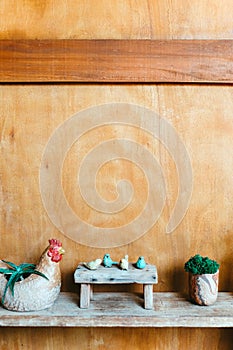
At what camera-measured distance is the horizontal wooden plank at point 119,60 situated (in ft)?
4.10

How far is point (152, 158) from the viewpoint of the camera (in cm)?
128

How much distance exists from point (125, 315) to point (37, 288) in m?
0.23

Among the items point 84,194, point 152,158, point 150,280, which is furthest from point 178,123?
point 150,280

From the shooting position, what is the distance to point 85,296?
1.14m

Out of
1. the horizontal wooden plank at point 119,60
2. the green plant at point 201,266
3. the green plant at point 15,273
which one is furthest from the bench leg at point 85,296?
the horizontal wooden plank at point 119,60

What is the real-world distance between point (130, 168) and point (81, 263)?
30 centimetres

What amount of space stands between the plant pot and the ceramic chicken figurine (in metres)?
0.36

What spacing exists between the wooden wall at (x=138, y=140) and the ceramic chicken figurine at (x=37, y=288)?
0.16 m

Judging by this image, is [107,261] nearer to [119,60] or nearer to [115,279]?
[115,279]

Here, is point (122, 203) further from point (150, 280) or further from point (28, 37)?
point (28, 37)

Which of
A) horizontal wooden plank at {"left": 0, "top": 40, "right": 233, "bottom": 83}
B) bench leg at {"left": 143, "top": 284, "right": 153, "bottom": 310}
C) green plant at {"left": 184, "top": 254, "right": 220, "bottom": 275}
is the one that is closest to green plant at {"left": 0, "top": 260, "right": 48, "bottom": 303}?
bench leg at {"left": 143, "top": 284, "right": 153, "bottom": 310}

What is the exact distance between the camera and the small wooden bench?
1.13 m

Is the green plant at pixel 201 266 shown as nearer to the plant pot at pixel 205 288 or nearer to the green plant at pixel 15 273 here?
the plant pot at pixel 205 288

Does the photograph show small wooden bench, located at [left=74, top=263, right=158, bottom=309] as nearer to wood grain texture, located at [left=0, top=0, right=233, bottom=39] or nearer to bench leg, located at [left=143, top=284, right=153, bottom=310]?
bench leg, located at [left=143, top=284, right=153, bottom=310]
